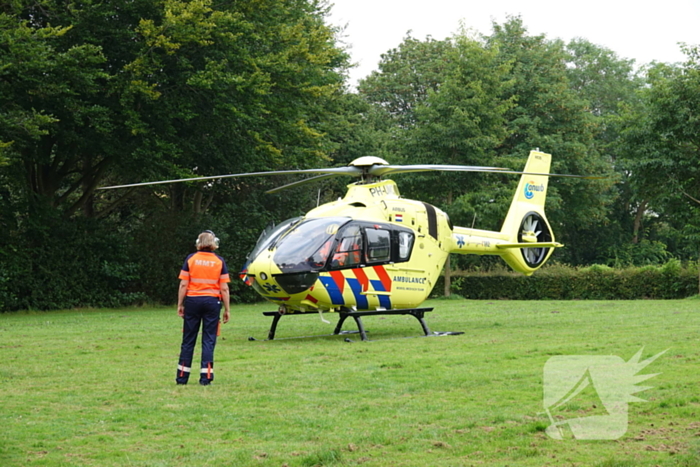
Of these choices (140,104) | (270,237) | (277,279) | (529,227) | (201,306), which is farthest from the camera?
(140,104)

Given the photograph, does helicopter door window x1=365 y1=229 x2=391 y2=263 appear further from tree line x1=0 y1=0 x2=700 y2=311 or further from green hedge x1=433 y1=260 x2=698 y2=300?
green hedge x1=433 y1=260 x2=698 y2=300

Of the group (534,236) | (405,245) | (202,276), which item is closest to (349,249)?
(405,245)

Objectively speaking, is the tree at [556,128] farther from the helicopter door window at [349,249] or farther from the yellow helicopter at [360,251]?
the helicopter door window at [349,249]

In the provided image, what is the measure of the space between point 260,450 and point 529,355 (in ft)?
21.6

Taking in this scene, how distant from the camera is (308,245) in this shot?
1520 centimetres

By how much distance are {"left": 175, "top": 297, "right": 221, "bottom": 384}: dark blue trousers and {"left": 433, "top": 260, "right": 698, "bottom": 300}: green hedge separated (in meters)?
26.8

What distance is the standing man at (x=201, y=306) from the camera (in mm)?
10383

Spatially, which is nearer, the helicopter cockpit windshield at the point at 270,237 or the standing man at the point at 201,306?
the standing man at the point at 201,306

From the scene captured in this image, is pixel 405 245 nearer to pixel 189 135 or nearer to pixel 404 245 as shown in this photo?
pixel 404 245

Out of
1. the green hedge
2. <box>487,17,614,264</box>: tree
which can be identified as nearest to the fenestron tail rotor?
the green hedge

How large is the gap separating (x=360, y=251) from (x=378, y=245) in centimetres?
53

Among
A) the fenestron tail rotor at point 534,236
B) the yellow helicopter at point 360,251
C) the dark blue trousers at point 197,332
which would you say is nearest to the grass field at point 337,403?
the dark blue trousers at point 197,332

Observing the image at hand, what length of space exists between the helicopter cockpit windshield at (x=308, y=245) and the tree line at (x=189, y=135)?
802 cm

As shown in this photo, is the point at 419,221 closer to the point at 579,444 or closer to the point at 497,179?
the point at 579,444
